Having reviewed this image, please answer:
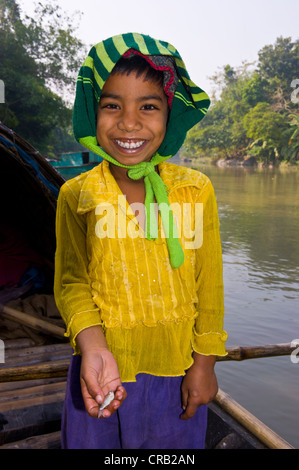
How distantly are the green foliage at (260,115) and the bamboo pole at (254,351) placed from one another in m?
28.2

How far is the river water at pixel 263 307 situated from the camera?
141 inches

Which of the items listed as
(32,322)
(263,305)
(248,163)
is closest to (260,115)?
(248,163)

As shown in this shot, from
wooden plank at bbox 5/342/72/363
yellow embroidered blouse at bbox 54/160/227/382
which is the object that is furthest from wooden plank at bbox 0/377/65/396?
yellow embroidered blouse at bbox 54/160/227/382

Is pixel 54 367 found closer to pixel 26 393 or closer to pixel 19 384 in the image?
pixel 26 393

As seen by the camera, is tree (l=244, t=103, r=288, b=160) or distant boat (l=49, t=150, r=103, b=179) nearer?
distant boat (l=49, t=150, r=103, b=179)

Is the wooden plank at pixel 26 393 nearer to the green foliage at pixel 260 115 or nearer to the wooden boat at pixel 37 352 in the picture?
the wooden boat at pixel 37 352

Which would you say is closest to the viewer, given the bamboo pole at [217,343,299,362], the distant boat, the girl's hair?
the girl's hair

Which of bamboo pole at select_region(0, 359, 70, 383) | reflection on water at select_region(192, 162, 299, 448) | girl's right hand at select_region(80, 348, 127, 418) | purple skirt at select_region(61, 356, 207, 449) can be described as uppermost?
girl's right hand at select_region(80, 348, 127, 418)

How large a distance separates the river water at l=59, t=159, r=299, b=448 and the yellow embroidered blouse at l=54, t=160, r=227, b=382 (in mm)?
2618

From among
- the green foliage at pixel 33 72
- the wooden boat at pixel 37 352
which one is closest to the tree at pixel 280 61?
the green foliage at pixel 33 72

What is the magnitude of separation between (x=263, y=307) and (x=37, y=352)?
3.55 metres

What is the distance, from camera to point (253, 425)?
1.93 metres

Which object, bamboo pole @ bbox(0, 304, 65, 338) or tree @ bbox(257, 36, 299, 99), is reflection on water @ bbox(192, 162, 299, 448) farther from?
tree @ bbox(257, 36, 299, 99)

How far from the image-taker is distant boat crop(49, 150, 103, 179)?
1424 cm
